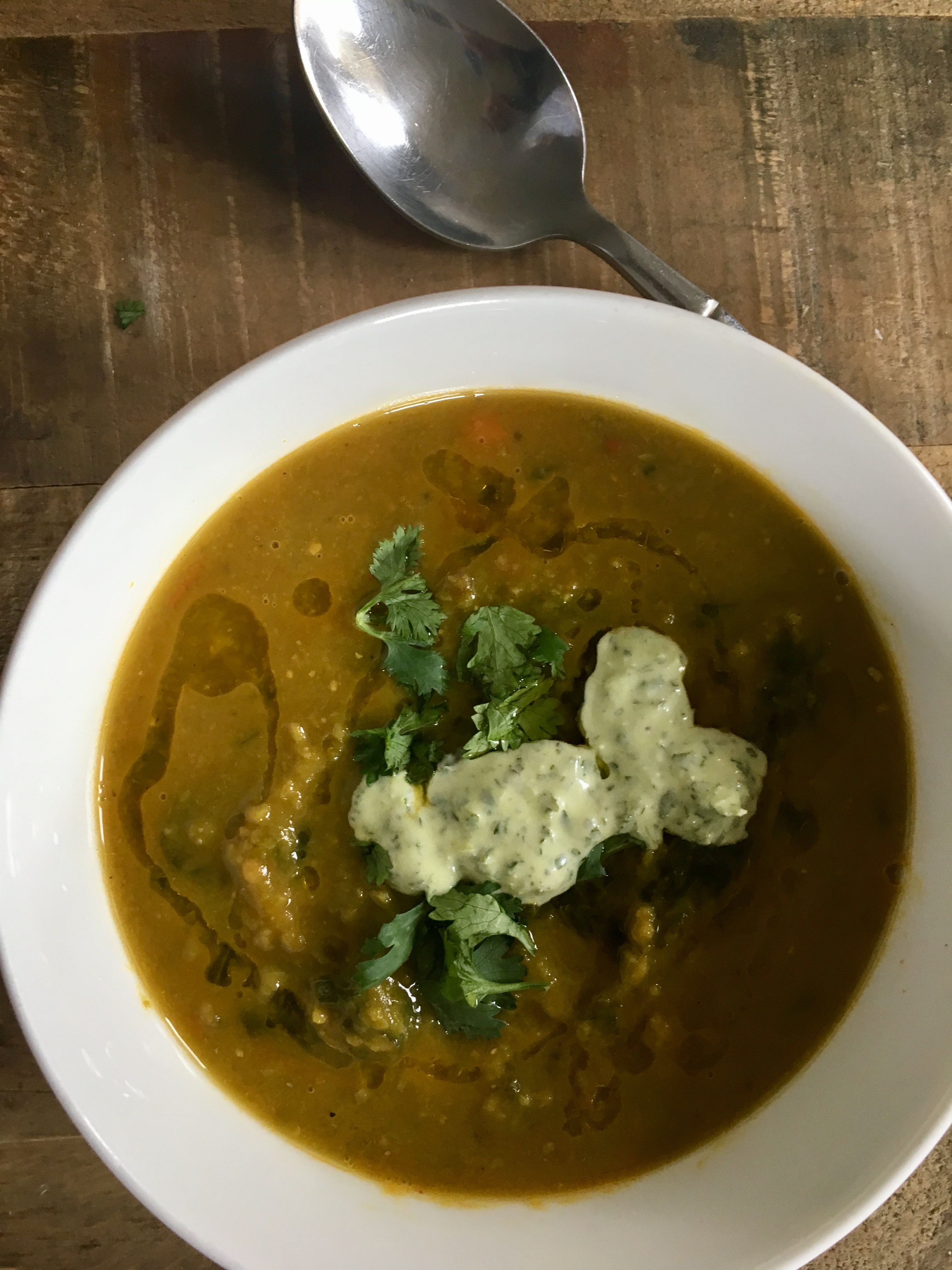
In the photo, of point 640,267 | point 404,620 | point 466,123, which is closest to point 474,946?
point 404,620

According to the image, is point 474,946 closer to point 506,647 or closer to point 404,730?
point 404,730

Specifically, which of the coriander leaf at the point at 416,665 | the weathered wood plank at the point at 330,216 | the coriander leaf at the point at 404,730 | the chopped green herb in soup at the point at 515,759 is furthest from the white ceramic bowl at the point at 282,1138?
the coriander leaf at the point at 404,730

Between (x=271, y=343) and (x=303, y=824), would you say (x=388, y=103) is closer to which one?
(x=271, y=343)

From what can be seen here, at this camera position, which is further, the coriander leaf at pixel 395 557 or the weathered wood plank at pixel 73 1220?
the weathered wood plank at pixel 73 1220

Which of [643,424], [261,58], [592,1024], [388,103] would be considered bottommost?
[592,1024]

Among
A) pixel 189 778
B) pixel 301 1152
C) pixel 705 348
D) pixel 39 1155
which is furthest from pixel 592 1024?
pixel 705 348

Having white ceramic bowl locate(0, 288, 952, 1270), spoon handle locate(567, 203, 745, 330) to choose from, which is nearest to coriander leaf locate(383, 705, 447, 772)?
white ceramic bowl locate(0, 288, 952, 1270)

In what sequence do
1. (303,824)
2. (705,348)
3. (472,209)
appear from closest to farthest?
(705,348), (303,824), (472,209)

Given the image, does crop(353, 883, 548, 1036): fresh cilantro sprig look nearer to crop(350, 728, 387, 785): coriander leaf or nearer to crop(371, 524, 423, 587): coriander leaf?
crop(350, 728, 387, 785): coriander leaf

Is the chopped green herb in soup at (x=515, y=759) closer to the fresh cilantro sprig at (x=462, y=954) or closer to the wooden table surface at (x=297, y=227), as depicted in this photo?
the fresh cilantro sprig at (x=462, y=954)
